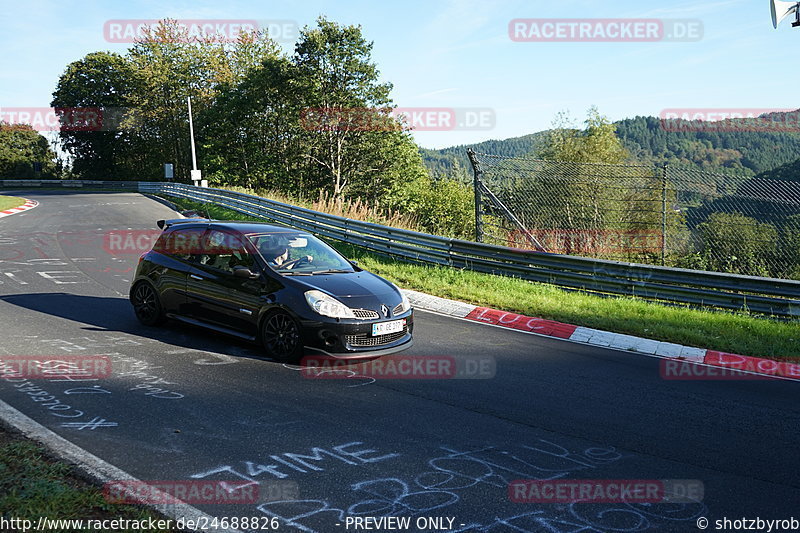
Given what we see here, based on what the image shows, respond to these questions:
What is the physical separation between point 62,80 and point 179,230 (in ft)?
216

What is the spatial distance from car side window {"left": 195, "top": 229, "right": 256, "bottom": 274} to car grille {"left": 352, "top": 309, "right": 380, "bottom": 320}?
1546 millimetres

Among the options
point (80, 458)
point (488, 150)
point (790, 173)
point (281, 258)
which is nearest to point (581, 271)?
point (281, 258)

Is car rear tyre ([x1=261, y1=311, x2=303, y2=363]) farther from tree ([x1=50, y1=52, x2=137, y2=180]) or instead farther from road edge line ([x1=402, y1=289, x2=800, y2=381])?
tree ([x1=50, y1=52, x2=137, y2=180])

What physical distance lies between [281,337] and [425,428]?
2538 mm

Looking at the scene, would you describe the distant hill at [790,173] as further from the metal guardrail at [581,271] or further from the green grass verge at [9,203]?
the green grass verge at [9,203]

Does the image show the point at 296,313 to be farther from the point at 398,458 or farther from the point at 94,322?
the point at 94,322

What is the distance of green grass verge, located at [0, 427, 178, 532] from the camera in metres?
3.57

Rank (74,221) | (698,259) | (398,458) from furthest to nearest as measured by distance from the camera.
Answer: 1. (74,221)
2. (698,259)
3. (398,458)

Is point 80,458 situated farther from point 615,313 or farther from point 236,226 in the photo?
point 615,313

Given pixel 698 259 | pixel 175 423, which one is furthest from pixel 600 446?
pixel 698 259

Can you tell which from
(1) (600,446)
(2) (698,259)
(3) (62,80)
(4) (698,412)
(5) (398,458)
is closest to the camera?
(5) (398,458)

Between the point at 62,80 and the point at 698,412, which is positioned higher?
the point at 62,80

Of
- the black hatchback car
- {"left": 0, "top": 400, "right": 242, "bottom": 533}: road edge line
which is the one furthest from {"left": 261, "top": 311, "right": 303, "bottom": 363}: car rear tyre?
{"left": 0, "top": 400, "right": 242, "bottom": 533}: road edge line

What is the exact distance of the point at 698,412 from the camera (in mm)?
6262
